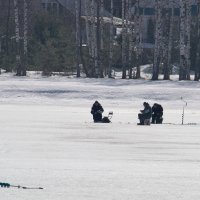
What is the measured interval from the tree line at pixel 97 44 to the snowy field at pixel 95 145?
606 cm

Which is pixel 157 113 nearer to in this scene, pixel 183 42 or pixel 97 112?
pixel 97 112

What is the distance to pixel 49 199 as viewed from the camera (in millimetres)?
13086

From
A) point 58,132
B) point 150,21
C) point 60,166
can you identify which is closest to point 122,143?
point 58,132

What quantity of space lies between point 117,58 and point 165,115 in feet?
83.3

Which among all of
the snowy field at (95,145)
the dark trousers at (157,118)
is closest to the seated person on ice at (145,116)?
the snowy field at (95,145)

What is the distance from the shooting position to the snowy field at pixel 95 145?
14281 mm

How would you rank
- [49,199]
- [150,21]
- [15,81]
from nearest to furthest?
[49,199]
[15,81]
[150,21]

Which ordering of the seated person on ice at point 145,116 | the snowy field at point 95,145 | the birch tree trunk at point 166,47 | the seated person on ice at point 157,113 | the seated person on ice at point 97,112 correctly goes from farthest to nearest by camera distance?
the birch tree trunk at point 166,47, the seated person on ice at point 157,113, the seated person on ice at point 97,112, the seated person on ice at point 145,116, the snowy field at point 95,145

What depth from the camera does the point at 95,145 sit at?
66.7 feet

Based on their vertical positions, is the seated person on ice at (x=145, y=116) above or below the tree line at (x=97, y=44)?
below

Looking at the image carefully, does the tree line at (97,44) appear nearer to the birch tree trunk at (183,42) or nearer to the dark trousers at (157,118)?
the birch tree trunk at (183,42)

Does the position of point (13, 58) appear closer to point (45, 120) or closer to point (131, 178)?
point (45, 120)

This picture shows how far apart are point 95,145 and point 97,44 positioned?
26.4 meters

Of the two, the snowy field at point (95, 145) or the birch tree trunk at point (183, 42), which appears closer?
the snowy field at point (95, 145)
